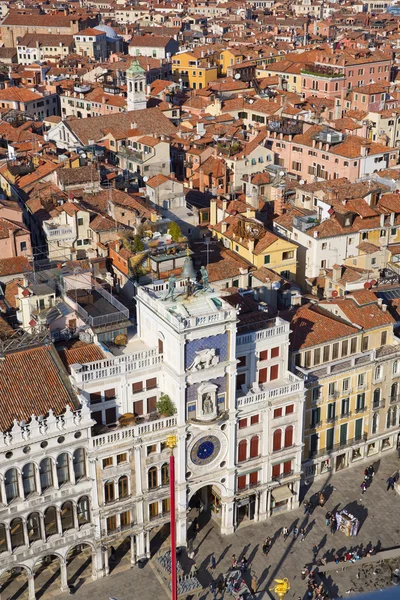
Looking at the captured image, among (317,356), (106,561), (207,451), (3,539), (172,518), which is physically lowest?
(106,561)

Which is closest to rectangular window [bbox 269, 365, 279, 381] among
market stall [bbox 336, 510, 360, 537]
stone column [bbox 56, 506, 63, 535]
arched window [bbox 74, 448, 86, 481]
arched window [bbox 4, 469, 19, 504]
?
market stall [bbox 336, 510, 360, 537]

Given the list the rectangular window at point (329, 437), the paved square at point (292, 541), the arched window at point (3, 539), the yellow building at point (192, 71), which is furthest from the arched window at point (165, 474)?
the yellow building at point (192, 71)

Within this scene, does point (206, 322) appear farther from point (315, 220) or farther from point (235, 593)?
point (315, 220)

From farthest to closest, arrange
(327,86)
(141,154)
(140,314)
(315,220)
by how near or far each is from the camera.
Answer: (327,86) < (141,154) < (315,220) < (140,314)

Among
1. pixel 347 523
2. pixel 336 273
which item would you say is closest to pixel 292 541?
pixel 347 523

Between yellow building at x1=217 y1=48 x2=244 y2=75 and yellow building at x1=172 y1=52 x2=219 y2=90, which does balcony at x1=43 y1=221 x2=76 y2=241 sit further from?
yellow building at x1=217 y1=48 x2=244 y2=75

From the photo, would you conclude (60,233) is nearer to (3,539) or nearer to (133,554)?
(133,554)

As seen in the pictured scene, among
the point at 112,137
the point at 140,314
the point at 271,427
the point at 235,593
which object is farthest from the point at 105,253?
the point at 112,137

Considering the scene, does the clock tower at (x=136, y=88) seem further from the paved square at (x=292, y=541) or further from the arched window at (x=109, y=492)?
the arched window at (x=109, y=492)
